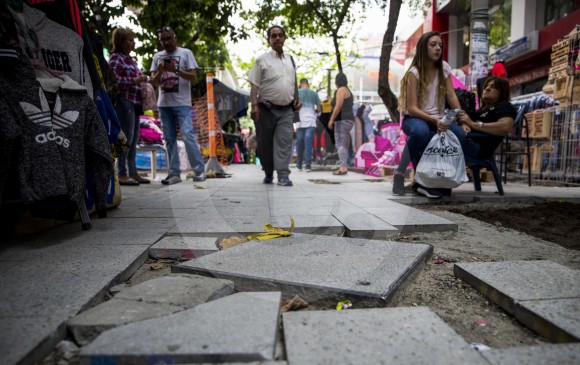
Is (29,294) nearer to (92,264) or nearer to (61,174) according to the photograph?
(92,264)

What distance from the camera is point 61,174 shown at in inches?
75.6

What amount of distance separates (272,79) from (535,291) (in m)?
4.03

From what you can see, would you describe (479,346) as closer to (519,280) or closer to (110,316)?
(519,280)

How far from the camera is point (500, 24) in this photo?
13.2 m

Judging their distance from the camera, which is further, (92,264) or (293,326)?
(92,264)

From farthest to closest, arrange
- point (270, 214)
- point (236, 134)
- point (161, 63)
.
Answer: point (236, 134) → point (161, 63) → point (270, 214)

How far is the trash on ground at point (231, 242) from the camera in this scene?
81.8 inches

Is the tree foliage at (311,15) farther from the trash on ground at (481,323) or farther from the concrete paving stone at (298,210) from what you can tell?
the trash on ground at (481,323)

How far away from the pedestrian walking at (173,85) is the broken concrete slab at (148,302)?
4164 millimetres

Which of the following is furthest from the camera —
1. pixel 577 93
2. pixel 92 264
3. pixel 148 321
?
pixel 577 93

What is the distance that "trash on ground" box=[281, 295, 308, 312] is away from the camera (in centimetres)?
134

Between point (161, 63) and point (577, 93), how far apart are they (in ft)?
19.9

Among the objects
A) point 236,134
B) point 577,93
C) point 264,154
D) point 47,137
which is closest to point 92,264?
point 47,137

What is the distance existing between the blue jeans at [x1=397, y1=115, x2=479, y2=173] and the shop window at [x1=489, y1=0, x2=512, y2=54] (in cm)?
1097
